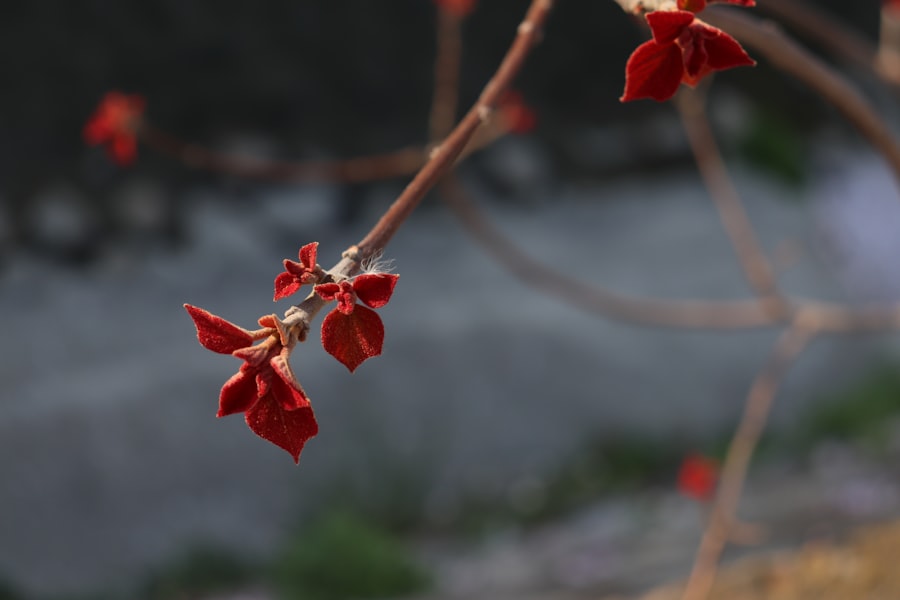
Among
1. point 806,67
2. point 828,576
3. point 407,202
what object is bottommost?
point 407,202

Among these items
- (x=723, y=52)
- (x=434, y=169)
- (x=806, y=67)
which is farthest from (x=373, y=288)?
(x=806, y=67)

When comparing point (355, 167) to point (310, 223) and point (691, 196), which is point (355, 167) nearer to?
point (310, 223)

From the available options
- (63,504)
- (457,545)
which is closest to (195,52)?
(63,504)

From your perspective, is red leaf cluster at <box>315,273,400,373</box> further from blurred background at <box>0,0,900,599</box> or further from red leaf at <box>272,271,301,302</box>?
blurred background at <box>0,0,900,599</box>

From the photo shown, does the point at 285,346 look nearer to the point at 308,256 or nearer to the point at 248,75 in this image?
the point at 308,256

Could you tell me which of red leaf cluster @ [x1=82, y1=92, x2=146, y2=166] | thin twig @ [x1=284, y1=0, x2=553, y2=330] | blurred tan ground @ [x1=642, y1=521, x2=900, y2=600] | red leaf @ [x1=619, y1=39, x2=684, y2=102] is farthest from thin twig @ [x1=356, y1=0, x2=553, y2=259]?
blurred tan ground @ [x1=642, y1=521, x2=900, y2=600]

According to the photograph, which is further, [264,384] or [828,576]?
[828,576]
